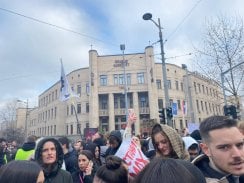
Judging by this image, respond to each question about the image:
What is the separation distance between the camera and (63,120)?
49.3 metres

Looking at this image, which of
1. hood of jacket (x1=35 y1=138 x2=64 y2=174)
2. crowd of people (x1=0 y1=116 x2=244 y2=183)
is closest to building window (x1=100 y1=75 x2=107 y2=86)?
crowd of people (x1=0 y1=116 x2=244 y2=183)

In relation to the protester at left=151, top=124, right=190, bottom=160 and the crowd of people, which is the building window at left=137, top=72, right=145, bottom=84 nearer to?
the crowd of people

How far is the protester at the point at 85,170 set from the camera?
4.36 metres

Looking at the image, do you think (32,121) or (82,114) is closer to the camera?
(82,114)

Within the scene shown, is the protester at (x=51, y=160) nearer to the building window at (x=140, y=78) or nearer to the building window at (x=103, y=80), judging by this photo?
the building window at (x=140, y=78)

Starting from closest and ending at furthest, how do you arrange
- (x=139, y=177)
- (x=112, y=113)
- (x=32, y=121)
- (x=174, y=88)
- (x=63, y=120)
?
1. (x=139, y=177)
2. (x=112, y=113)
3. (x=174, y=88)
4. (x=63, y=120)
5. (x=32, y=121)

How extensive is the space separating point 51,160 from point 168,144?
179cm

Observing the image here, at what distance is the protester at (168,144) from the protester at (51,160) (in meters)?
1.38

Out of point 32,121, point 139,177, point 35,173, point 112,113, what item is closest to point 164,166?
point 139,177

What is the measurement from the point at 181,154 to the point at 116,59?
1571 inches

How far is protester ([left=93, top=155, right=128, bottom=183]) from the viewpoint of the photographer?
9.04ft

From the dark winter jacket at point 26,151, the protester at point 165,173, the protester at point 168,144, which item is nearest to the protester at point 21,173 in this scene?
the protester at point 165,173

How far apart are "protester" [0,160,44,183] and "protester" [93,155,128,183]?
837 mm

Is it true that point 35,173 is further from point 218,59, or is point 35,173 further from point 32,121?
point 32,121
